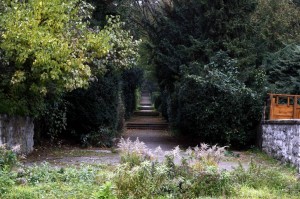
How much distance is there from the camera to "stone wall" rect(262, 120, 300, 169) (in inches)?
450

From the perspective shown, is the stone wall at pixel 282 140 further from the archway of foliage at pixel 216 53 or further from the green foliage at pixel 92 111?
the green foliage at pixel 92 111

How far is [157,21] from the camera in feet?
71.4

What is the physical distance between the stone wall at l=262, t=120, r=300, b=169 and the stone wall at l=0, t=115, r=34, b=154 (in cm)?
712

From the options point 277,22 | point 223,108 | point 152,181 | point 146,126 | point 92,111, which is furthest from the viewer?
point 146,126


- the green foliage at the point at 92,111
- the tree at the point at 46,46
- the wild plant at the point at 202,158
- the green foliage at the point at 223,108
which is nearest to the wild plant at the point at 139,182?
the wild plant at the point at 202,158

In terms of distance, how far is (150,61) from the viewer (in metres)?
22.6

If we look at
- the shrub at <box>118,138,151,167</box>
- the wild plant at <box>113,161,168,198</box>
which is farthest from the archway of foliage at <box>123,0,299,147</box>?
the wild plant at <box>113,161,168,198</box>

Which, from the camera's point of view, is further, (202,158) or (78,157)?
(78,157)

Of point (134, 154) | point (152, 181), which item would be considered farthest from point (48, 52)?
point (152, 181)

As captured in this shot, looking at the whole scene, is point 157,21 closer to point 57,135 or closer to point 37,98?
point 57,135

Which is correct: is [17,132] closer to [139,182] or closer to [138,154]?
[138,154]

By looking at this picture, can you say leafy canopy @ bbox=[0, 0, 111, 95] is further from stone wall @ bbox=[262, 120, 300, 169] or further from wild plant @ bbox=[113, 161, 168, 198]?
stone wall @ bbox=[262, 120, 300, 169]

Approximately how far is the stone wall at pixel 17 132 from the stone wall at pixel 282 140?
712cm

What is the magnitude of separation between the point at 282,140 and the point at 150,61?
36.0 ft
